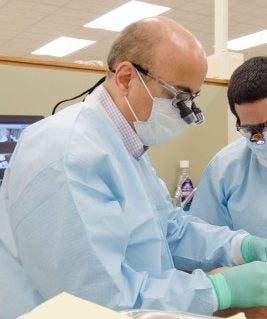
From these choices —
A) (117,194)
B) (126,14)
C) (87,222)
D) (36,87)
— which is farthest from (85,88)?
(126,14)

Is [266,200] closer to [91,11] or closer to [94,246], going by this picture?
[94,246]

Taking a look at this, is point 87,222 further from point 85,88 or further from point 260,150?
point 85,88

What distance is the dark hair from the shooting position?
1247 millimetres

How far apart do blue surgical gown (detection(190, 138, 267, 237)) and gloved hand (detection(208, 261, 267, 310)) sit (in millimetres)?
473

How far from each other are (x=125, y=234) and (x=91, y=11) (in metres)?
4.41

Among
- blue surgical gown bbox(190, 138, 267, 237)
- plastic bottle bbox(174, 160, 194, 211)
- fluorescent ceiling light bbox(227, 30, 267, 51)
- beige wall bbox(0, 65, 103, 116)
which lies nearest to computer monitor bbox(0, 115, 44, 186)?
beige wall bbox(0, 65, 103, 116)

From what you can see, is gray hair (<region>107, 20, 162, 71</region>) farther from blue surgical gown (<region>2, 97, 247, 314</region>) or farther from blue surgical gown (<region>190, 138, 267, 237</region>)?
blue surgical gown (<region>190, 138, 267, 237</region>)

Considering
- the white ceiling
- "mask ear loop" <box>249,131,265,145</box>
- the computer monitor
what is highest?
the computer monitor

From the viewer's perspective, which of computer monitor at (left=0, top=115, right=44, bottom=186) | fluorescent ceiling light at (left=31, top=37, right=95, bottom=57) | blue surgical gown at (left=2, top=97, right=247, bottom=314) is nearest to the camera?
blue surgical gown at (left=2, top=97, right=247, bottom=314)

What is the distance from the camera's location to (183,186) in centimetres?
176

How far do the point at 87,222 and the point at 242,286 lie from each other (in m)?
0.31

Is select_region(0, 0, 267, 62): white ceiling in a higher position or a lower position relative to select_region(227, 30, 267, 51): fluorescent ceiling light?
higher

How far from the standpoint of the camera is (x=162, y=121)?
3.37ft

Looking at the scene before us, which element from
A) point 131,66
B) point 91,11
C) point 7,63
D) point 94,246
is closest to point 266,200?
point 131,66
